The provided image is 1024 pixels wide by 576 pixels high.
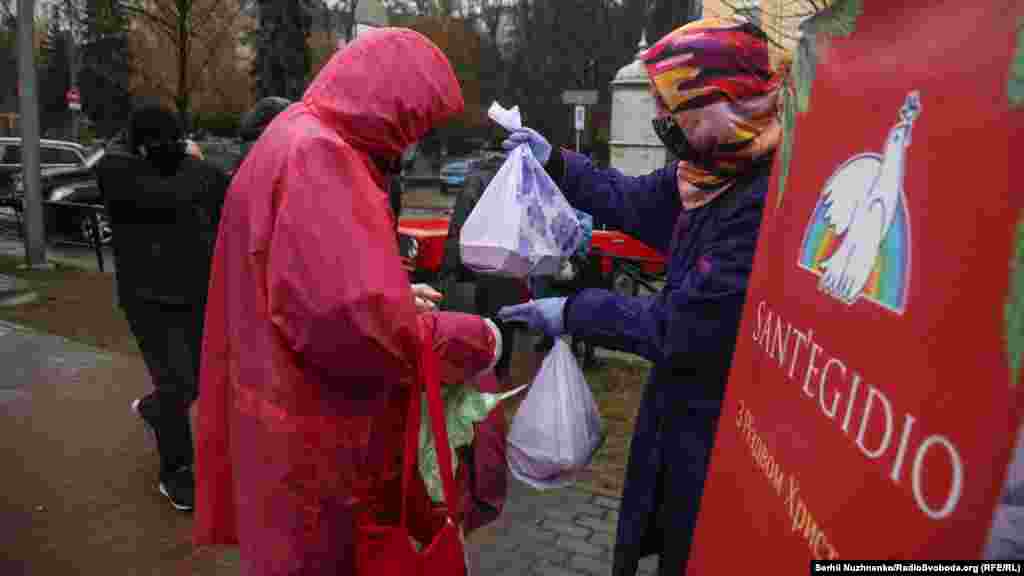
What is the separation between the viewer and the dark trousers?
3.57 meters

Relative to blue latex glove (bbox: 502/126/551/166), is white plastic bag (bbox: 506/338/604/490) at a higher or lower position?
lower

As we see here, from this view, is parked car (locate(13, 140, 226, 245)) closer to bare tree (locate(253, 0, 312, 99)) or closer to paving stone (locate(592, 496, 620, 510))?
bare tree (locate(253, 0, 312, 99))

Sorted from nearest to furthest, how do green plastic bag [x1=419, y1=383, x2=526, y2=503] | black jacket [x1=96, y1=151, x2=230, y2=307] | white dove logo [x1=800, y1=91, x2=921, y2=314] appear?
white dove logo [x1=800, y1=91, x2=921, y2=314]
green plastic bag [x1=419, y1=383, x2=526, y2=503]
black jacket [x1=96, y1=151, x2=230, y2=307]

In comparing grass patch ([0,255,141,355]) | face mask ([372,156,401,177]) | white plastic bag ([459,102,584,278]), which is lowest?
grass patch ([0,255,141,355])

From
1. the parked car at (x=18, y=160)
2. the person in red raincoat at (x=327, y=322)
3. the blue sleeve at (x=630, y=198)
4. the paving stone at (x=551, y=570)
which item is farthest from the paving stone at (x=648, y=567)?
the parked car at (x=18, y=160)

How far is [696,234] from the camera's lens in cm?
192

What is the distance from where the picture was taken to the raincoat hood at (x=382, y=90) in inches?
65.1

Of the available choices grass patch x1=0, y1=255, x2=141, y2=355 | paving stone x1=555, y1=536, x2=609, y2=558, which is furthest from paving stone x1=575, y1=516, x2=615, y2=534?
grass patch x1=0, y1=255, x2=141, y2=355

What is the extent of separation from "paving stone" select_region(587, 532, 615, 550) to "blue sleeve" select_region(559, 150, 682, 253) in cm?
159

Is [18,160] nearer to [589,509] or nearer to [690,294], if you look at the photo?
[589,509]

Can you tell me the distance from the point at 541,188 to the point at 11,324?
667 centimetres

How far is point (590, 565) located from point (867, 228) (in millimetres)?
2743

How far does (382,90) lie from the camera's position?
166 centimetres

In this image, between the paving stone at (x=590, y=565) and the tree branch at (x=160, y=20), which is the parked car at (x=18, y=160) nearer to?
the tree branch at (x=160, y=20)
